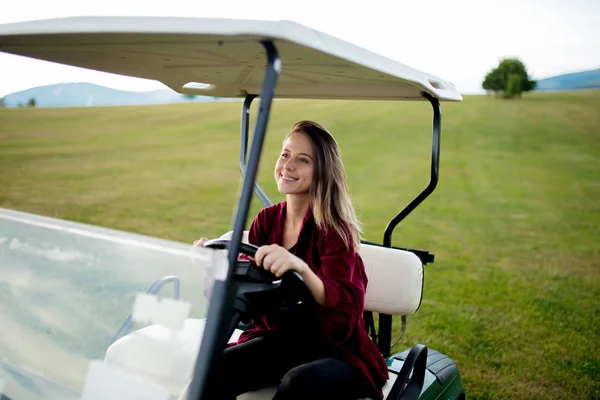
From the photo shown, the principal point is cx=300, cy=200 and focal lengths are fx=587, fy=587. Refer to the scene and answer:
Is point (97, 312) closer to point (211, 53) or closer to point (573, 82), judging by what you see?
point (211, 53)

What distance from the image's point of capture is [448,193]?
14.0 meters

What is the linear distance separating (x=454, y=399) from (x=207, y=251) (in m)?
1.65

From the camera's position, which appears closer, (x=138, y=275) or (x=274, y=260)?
(x=138, y=275)

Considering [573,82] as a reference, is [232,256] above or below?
below

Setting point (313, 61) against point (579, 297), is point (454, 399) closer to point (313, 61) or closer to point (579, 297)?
point (313, 61)

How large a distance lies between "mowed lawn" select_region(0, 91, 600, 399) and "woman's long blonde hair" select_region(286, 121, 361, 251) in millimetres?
1195

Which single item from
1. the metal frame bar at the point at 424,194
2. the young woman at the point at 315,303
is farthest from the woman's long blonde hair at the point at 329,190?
the metal frame bar at the point at 424,194

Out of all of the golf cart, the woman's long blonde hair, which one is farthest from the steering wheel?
the woman's long blonde hair

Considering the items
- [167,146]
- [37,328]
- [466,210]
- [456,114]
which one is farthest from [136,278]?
[456,114]

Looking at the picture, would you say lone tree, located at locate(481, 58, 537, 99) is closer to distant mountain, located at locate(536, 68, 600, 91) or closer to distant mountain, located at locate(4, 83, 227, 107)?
distant mountain, located at locate(536, 68, 600, 91)

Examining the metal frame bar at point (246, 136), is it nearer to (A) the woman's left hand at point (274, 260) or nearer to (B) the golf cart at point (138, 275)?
(B) the golf cart at point (138, 275)

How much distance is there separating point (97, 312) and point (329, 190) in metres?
1.02

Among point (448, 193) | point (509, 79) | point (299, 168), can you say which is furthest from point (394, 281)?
point (509, 79)

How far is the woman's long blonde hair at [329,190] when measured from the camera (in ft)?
6.98
